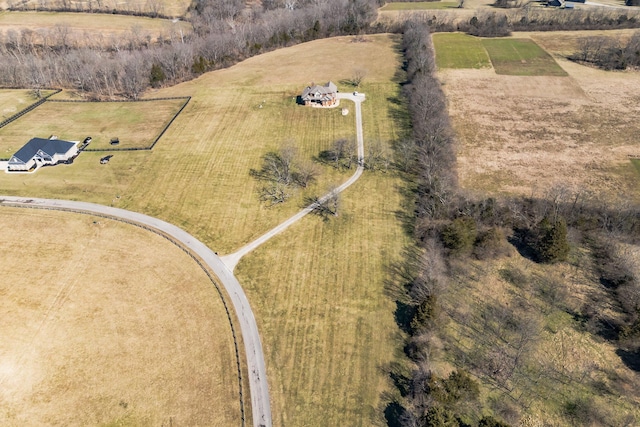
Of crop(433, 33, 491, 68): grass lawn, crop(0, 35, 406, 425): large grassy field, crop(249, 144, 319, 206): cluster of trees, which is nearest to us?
crop(0, 35, 406, 425): large grassy field

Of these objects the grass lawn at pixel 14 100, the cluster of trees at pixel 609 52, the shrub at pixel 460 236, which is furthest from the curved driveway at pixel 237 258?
the cluster of trees at pixel 609 52

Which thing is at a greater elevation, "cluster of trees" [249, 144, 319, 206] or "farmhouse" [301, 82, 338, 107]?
"farmhouse" [301, 82, 338, 107]

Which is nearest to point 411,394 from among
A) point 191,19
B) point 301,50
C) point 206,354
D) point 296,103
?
point 206,354

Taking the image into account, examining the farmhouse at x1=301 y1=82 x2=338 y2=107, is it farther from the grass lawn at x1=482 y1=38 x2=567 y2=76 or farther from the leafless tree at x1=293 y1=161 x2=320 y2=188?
the grass lawn at x1=482 y1=38 x2=567 y2=76

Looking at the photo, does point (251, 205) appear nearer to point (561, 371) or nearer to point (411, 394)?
point (411, 394)

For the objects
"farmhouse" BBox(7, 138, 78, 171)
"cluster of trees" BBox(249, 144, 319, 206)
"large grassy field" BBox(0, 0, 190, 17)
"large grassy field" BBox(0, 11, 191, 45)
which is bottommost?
"cluster of trees" BBox(249, 144, 319, 206)

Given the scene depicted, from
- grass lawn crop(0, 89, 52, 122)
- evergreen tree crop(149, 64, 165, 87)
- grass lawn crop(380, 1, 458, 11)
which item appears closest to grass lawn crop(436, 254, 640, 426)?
evergreen tree crop(149, 64, 165, 87)

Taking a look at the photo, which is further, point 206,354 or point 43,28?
point 43,28
